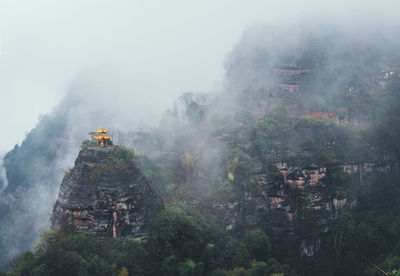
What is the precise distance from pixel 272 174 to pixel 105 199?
26.2m

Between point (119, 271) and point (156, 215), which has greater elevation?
point (156, 215)

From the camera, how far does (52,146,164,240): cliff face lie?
1273 inches

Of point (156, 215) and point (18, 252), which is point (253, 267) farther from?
point (18, 252)

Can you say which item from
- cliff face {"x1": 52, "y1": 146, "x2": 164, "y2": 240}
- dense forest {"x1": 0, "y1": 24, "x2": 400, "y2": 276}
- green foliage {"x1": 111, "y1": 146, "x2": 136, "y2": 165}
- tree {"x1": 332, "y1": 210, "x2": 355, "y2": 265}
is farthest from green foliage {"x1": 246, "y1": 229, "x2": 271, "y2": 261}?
green foliage {"x1": 111, "y1": 146, "x2": 136, "y2": 165}

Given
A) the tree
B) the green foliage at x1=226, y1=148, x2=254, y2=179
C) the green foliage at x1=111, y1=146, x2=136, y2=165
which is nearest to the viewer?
the green foliage at x1=111, y1=146, x2=136, y2=165

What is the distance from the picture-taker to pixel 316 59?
71.5 meters

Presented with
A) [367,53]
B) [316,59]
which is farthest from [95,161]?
[367,53]

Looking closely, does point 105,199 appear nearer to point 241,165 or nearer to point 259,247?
point 259,247

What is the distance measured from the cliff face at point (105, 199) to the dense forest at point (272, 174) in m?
1.19

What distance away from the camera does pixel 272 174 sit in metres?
49.6

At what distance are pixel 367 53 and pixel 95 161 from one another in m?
62.8

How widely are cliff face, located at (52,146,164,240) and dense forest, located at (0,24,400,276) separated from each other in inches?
47.0

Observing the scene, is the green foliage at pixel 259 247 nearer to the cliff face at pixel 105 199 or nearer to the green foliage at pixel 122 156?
the cliff face at pixel 105 199

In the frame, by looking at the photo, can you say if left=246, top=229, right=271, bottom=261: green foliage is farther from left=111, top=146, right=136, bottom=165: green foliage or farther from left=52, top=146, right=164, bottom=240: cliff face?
left=111, top=146, right=136, bottom=165: green foliage
